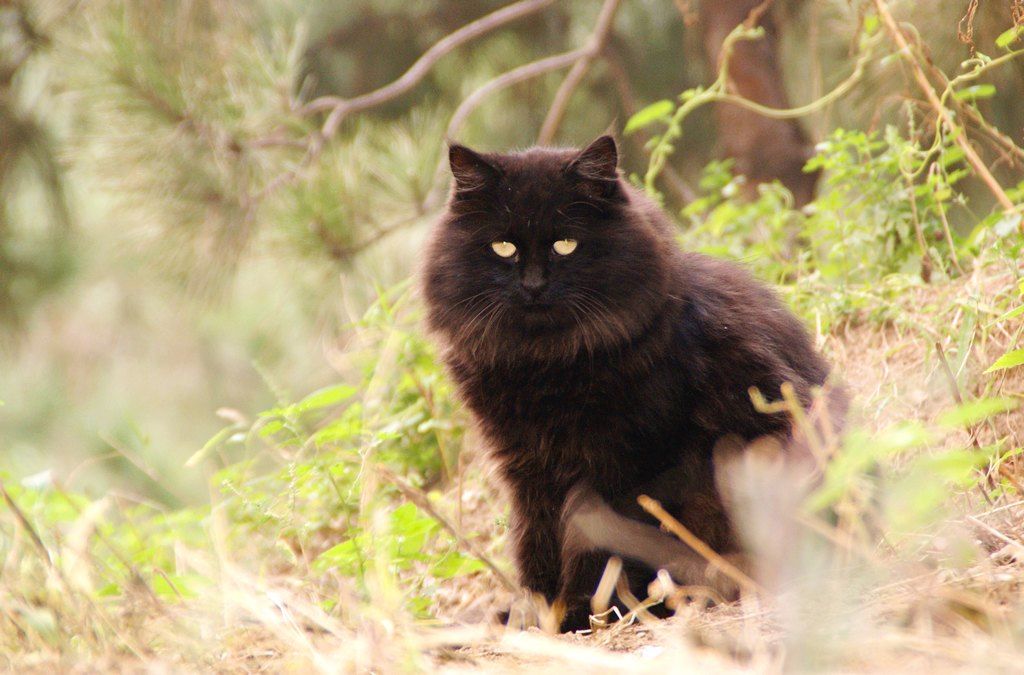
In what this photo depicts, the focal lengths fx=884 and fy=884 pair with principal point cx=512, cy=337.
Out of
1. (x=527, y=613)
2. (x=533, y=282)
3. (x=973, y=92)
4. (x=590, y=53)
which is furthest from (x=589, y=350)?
(x=590, y=53)

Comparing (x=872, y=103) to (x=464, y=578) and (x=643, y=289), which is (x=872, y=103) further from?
(x=464, y=578)

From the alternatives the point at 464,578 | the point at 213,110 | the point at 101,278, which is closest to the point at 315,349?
the point at 213,110

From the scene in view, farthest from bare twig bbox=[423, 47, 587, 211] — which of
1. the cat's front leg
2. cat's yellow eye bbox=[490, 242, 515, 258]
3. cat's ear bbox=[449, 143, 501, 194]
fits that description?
the cat's front leg

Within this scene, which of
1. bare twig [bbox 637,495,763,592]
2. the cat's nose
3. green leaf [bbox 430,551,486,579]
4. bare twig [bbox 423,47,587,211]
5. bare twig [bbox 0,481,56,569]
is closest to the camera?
bare twig [bbox 637,495,763,592]

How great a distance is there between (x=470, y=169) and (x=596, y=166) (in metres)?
0.30

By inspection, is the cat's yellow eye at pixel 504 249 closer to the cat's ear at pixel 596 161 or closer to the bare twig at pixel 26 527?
the cat's ear at pixel 596 161

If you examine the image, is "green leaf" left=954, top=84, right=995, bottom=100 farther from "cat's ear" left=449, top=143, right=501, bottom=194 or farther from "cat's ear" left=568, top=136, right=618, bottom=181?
"cat's ear" left=449, top=143, right=501, bottom=194

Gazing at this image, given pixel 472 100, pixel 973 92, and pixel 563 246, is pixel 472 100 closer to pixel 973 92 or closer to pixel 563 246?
pixel 563 246

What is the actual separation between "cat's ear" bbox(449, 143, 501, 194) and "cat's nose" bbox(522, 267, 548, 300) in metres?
0.26

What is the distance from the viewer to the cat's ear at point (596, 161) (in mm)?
2109

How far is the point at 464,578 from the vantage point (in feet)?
8.61

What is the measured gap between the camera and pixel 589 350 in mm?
2033

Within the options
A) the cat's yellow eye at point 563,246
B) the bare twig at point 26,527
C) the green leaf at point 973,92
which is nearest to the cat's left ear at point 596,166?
the cat's yellow eye at point 563,246

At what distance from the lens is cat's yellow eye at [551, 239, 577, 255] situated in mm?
2078
